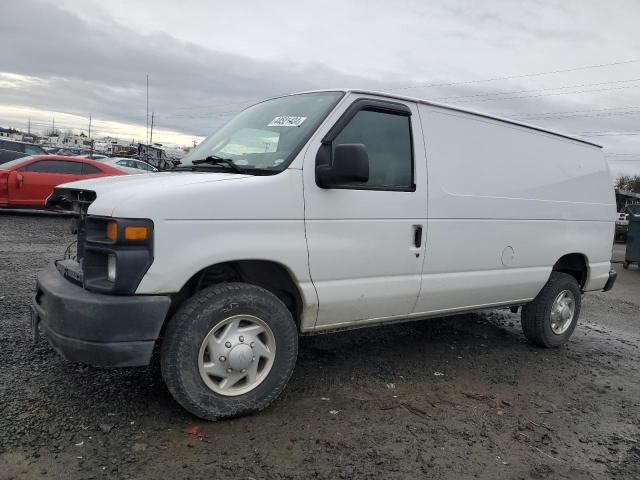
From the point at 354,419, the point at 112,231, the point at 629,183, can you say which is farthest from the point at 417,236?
the point at 629,183

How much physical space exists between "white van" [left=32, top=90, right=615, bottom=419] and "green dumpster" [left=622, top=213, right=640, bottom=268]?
10101 mm

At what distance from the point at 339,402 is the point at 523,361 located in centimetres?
224

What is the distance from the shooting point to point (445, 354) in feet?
16.6

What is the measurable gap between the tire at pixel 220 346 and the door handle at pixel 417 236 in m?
1.17

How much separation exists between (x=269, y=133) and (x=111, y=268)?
148cm

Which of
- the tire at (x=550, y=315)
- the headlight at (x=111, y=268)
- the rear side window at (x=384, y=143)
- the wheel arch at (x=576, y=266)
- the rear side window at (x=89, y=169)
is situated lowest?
the tire at (x=550, y=315)

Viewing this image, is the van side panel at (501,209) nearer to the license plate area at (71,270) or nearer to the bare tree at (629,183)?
the license plate area at (71,270)

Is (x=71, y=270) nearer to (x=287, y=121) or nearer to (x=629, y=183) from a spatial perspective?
(x=287, y=121)

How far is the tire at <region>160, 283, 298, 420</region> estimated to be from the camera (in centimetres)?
313

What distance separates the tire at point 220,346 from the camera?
10.3ft

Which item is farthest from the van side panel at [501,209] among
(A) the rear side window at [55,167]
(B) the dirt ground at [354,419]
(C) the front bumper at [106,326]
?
(A) the rear side window at [55,167]

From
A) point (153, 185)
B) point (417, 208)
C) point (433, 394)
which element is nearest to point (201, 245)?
point (153, 185)

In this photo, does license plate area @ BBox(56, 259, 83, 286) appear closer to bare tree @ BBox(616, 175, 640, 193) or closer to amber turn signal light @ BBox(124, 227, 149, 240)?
amber turn signal light @ BBox(124, 227, 149, 240)

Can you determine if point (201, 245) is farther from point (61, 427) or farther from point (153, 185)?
point (61, 427)
